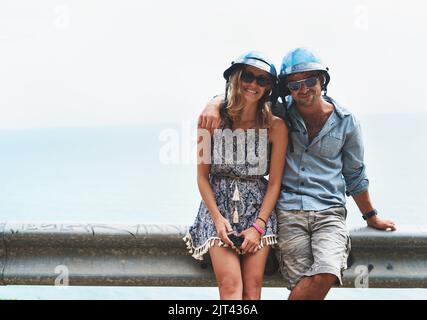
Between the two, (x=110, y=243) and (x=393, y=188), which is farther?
(x=393, y=188)

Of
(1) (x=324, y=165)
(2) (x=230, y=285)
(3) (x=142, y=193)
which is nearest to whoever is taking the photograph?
(2) (x=230, y=285)

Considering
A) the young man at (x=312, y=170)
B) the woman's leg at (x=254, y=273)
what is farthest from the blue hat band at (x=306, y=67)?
the woman's leg at (x=254, y=273)

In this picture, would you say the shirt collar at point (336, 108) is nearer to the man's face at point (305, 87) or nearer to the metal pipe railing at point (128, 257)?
the man's face at point (305, 87)

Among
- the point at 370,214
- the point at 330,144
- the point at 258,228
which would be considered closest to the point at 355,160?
the point at 330,144

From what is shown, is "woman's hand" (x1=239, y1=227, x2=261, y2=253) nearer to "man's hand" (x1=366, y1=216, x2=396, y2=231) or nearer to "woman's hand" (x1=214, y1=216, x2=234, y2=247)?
"woman's hand" (x1=214, y1=216, x2=234, y2=247)

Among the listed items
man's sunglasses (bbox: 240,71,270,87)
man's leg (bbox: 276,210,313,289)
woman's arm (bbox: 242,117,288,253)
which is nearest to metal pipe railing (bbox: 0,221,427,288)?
man's leg (bbox: 276,210,313,289)

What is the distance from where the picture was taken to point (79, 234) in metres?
3.33

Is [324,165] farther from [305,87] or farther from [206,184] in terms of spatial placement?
[206,184]

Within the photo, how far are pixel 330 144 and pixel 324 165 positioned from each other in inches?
5.6

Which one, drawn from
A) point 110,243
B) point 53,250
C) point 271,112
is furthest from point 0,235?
point 271,112

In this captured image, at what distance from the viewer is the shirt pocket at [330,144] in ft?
11.9

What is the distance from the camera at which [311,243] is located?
3463 millimetres

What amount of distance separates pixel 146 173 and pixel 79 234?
114 m
